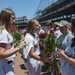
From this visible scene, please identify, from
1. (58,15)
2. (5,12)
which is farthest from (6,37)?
(58,15)

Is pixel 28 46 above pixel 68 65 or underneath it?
above

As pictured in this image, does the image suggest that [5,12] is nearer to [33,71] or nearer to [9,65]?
[9,65]

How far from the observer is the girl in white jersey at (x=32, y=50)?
4.70 m

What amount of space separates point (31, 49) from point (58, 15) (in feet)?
167

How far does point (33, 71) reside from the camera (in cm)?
495

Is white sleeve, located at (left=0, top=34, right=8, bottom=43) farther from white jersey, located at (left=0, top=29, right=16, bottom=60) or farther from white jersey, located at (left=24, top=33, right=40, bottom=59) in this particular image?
white jersey, located at (left=24, top=33, right=40, bottom=59)

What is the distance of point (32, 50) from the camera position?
15.4 feet

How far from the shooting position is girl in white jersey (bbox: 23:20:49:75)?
4699 millimetres

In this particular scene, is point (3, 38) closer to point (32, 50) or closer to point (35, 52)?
point (32, 50)

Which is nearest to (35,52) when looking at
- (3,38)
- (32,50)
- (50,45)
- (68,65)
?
(32,50)

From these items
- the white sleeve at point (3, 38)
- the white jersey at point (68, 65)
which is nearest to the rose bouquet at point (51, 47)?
the white jersey at point (68, 65)

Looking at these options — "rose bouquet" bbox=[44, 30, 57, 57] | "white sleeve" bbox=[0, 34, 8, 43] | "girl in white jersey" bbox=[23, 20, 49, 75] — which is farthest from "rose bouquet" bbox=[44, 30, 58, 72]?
"white sleeve" bbox=[0, 34, 8, 43]

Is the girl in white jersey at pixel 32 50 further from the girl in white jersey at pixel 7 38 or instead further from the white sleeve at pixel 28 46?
the girl in white jersey at pixel 7 38

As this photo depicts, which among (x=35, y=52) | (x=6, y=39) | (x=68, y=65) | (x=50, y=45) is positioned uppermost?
(x=6, y=39)
